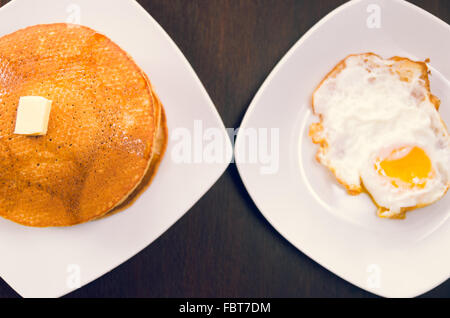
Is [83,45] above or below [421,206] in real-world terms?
above

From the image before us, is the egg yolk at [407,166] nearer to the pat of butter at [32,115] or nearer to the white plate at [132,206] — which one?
the white plate at [132,206]

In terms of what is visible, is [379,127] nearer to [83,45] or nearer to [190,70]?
[190,70]

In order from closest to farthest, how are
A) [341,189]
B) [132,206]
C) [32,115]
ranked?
[32,115], [132,206], [341,189]

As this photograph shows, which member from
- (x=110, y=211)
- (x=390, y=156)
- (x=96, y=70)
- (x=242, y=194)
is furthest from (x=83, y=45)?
(x=390, y=156)

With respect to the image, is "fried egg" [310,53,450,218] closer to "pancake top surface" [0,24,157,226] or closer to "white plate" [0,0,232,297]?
"white plate" [0,0,232,297]

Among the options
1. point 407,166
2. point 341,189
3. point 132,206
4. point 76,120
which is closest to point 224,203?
point 132,206

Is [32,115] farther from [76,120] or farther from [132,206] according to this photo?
[132,206]
